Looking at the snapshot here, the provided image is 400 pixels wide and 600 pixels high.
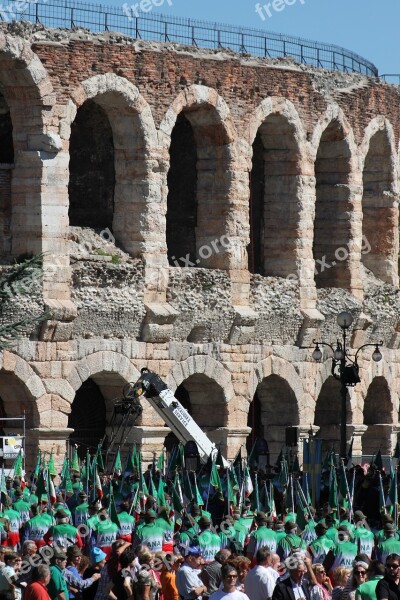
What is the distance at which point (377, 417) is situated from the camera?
162 feet

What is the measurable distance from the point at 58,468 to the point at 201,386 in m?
5.75

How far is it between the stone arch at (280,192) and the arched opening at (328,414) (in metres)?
4.08

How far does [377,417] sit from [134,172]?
11569 millimetres

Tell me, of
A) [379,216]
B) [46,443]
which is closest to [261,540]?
[46,443]

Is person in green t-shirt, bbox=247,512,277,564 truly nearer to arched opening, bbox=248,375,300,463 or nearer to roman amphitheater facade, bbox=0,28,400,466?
roman amphitheater facade, bbox=0,28,400,466

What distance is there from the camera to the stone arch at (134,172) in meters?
40.8

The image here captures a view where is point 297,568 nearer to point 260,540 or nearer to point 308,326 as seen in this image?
point 260,540

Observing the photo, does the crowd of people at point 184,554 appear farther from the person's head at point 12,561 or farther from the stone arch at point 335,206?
the stone arch at point 335,206

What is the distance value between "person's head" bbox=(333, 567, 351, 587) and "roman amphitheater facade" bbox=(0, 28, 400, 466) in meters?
17.9

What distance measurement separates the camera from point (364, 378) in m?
48.0

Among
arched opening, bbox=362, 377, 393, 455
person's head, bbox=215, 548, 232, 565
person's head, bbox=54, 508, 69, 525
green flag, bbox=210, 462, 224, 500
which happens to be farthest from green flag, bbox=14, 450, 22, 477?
arched opening, bbox=362, 377, 393, 455

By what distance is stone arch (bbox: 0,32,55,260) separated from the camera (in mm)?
38531

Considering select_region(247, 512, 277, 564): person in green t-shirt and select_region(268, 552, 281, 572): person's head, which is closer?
select_region(268, 552, 281, 572): person's head

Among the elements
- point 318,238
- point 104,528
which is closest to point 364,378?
point 318,238
